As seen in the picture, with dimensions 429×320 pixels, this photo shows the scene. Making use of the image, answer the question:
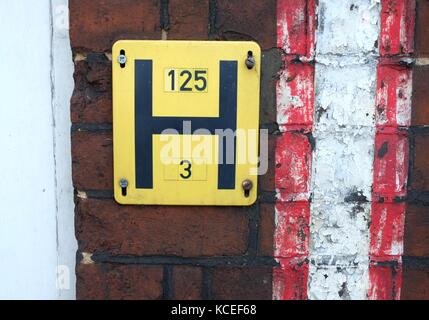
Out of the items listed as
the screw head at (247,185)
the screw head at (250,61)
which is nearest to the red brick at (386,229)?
the screw head at (247,185)

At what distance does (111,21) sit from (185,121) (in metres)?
0.21

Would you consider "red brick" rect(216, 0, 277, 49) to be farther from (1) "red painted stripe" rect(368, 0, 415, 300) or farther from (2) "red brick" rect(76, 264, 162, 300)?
(2) "red brick" rect(76, 264, 162, 300)

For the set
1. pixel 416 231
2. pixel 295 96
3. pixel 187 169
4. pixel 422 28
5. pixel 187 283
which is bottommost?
pixel 187 283

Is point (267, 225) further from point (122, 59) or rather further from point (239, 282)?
point (122, 59)

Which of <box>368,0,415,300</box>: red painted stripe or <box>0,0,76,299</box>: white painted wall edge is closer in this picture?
<box>368,0,415,300</box>: red painted stripe

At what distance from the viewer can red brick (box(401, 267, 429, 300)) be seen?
2.82 ft

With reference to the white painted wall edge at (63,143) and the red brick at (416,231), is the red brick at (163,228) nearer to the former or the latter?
the white painted wall edge at (63,143)

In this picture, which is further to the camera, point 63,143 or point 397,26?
point 63,143

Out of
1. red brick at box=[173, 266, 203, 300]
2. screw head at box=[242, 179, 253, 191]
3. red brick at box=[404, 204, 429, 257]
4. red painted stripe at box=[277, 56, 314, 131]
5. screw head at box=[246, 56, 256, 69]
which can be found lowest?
red brick at box=[173, 266, 203, 300]

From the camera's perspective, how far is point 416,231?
2.80 ft

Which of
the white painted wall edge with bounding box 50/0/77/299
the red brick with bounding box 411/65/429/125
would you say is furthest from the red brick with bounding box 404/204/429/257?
the white painted wall edge with bounding box 50/0/77/299

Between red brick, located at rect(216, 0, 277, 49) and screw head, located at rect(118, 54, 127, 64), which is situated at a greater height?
red brick, located at rect(216, 0, 277, 49)

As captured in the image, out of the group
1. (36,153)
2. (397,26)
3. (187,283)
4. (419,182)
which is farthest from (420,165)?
(36,153)
